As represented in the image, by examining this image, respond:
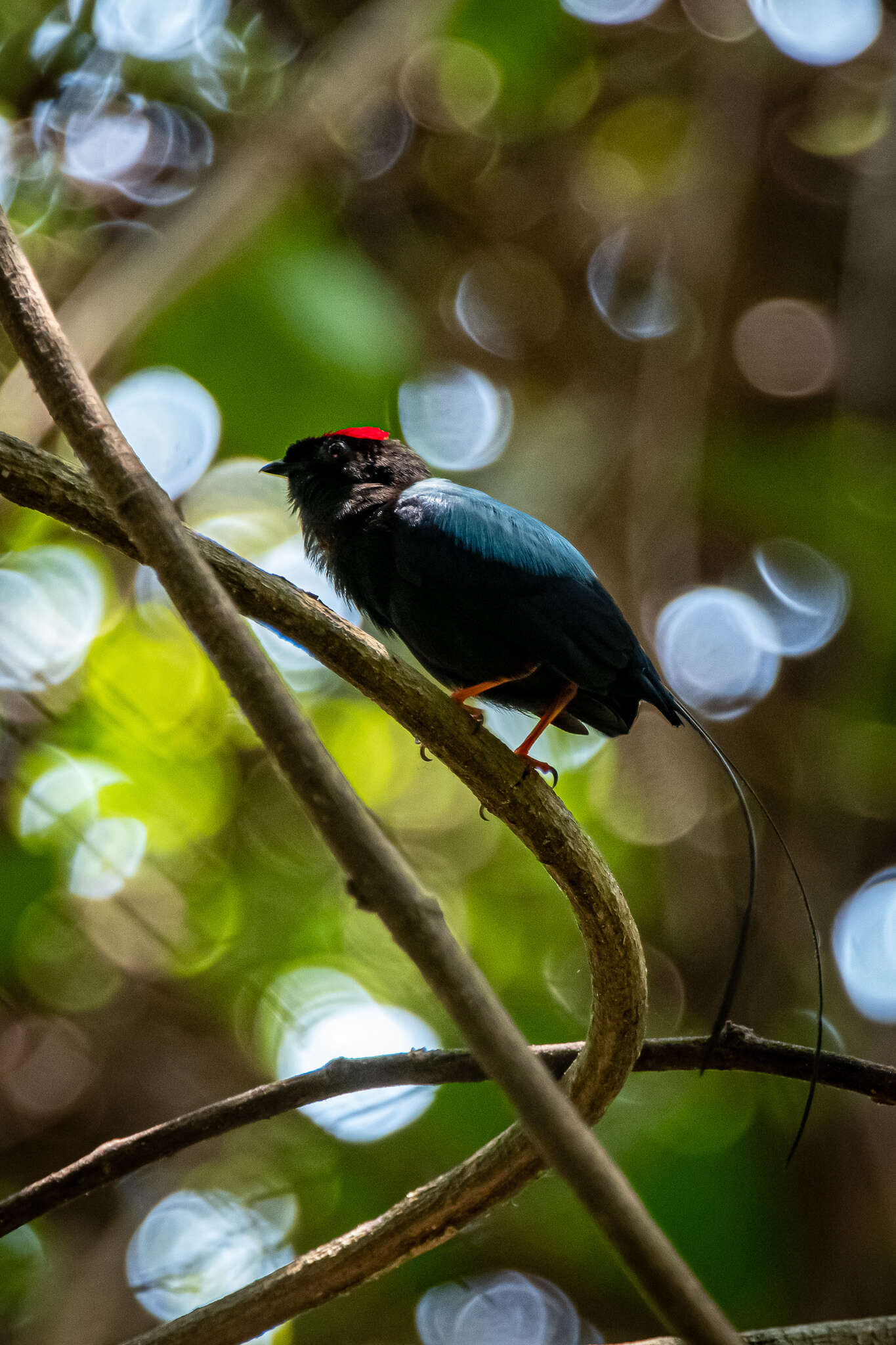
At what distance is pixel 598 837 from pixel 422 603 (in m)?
2.17

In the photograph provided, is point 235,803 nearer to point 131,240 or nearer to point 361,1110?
point 361,1110

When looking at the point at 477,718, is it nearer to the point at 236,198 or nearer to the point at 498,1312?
the point at 236,198

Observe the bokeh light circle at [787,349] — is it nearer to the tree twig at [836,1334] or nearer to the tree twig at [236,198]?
the tree twig at [236,198]

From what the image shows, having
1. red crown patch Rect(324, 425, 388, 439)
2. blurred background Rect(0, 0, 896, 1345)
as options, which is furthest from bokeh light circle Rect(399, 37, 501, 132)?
red crown patch Rect(324, 425, 388, 439)

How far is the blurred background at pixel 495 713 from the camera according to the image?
4.48m

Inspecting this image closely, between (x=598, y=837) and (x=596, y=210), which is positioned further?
(x=596, y=210)

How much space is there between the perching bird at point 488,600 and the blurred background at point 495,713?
1218mm

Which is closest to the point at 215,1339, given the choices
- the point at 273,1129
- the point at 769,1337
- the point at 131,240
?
the point at 769,1337

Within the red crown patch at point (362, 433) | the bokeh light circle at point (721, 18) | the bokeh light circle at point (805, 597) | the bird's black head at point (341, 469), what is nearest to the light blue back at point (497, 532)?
the bird's black head at point (341, 469)

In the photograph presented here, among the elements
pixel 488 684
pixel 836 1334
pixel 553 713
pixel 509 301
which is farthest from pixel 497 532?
pixel 509 301

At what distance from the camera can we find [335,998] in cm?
457

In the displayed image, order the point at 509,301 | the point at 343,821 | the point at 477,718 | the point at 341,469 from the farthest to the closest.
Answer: the point at 509,301 → the point at 341,469 → the point at 477,718 → the point at 343,821

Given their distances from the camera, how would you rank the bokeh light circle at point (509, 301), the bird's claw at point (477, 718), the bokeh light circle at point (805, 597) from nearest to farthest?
1. the bird's claw at point (477, 718)
2. the bokeh light circle at point (805, 597)
3. the bokeh light circle at point (509, 301)

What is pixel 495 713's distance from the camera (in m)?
4.97
